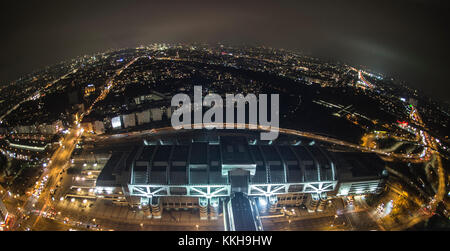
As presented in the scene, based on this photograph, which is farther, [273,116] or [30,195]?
[273,116]

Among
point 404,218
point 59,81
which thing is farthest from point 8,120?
point 404,218

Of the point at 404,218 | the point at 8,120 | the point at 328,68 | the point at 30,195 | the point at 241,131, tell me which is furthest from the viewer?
the point at 328,68

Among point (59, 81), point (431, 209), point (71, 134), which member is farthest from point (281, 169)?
point (59, 81)

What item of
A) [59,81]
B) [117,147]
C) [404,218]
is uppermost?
[59,81]

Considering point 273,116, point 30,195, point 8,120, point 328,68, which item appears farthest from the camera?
point 328,68

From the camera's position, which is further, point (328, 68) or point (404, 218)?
point (328, 68)

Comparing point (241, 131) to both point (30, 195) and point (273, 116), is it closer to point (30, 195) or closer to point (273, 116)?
point (273, 116)

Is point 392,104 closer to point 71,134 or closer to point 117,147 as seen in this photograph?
point 117,147
